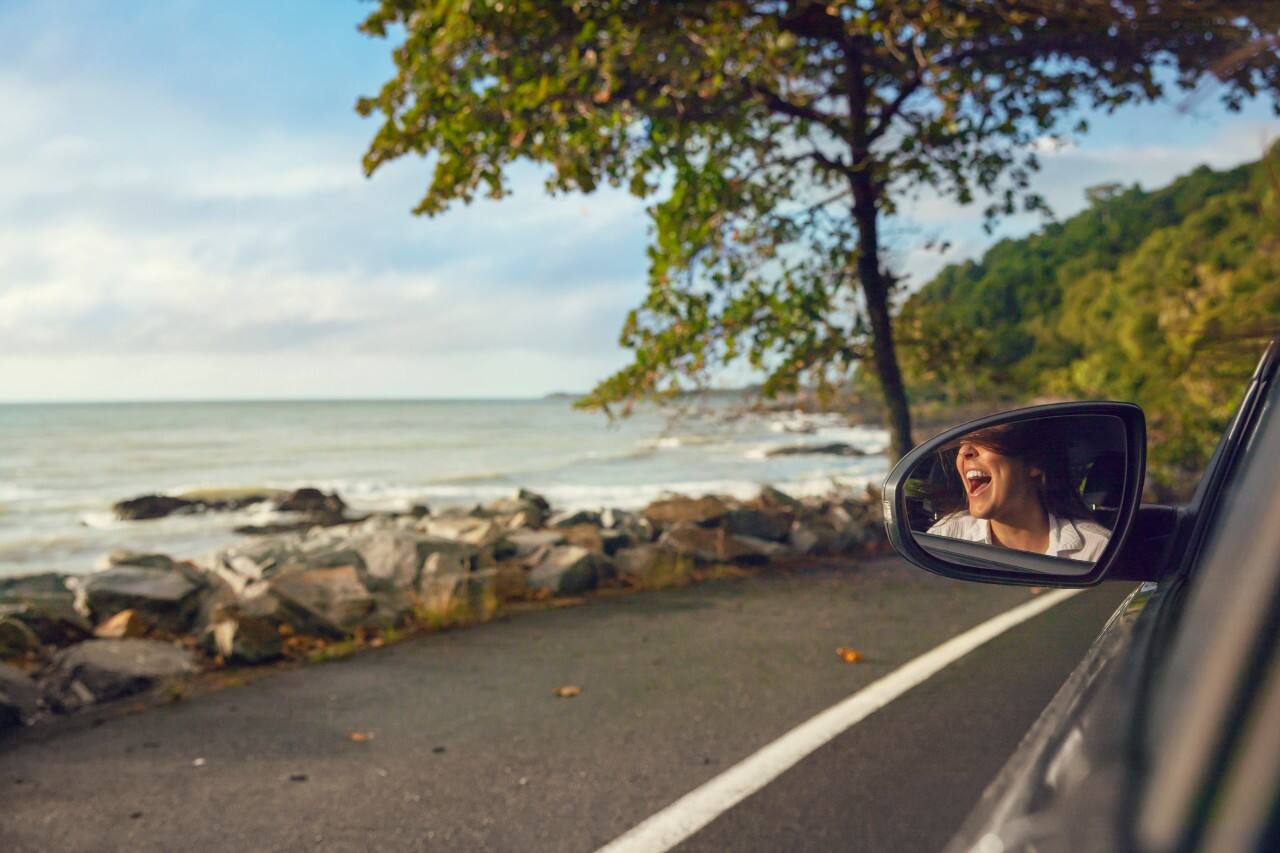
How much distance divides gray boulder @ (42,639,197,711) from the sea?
503cm

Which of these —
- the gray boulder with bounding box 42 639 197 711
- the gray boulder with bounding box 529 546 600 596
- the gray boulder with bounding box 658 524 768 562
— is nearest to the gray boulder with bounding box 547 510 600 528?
the gray boulder with bounding box 658 524 768 562

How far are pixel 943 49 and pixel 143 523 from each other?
21550mm

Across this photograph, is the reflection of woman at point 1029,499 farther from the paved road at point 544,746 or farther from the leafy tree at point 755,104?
the leafy tree at point 755,104

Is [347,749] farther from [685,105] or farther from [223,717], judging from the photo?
[685,105]

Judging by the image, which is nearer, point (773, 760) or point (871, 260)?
point (773, 760)

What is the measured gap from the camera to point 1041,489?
1.49 m

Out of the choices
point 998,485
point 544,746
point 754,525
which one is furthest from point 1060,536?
point 754,525

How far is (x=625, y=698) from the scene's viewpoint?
18.4ft

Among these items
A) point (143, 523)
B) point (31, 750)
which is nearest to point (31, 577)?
point (31, 750)

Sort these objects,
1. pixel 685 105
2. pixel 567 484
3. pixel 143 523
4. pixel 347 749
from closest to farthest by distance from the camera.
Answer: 1. pixel 347 749
2. pixel 685 105
3. pixel 143 523
4. pixel 567 484

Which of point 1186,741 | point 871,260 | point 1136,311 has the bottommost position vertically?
point 1186,741

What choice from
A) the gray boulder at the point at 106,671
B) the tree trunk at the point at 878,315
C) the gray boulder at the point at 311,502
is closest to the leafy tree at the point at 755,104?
the tree trunk at the point at 878,315

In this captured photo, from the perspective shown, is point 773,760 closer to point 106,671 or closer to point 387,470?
point 106,671

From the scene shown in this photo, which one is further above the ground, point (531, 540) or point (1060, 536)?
point (1060, 536)
